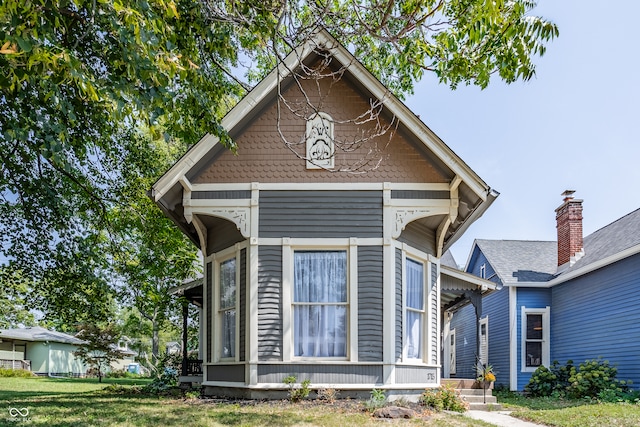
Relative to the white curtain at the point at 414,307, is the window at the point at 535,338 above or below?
below

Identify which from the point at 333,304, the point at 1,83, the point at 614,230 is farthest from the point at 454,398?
the point at 614,230

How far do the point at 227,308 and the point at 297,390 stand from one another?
2138 millimetres

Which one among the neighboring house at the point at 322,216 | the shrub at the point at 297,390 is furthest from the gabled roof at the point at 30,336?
the shrub at the point at 297,390

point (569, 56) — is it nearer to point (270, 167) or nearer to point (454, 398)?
point (270, 167)

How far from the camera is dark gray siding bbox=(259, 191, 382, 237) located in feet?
32.6

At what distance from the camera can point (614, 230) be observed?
59.7 feet

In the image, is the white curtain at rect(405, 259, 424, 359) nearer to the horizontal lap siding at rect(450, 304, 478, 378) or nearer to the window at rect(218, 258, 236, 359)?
the window at rect(218, 258, 236, 359)

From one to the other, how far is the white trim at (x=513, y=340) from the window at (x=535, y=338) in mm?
275

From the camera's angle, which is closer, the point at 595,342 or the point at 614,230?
the point at 595,342

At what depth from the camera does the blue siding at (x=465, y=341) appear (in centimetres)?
2235

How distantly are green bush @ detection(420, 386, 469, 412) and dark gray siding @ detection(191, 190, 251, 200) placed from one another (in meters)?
4.58

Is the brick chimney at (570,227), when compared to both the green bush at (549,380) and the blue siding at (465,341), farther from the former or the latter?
the blue siding at (465,341)

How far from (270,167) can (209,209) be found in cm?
128

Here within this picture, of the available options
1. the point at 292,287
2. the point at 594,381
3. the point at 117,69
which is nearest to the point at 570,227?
the point at 594,381
